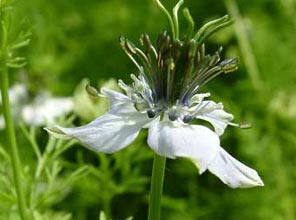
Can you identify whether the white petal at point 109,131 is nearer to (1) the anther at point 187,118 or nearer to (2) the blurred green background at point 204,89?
(1) the anther at point 187,118

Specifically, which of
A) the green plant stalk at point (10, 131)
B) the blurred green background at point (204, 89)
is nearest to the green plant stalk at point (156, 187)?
the green plant stalk at point (10, 131)

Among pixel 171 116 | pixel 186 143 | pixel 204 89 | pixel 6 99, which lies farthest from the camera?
pixel 204 89

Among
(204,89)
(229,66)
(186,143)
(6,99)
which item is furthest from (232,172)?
(204,89)

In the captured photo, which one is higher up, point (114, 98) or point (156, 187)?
point (114, 98)

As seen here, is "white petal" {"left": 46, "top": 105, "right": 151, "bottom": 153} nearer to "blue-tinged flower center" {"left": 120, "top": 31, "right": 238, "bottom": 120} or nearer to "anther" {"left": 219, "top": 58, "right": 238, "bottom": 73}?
"blue-tinged flower center" {"left": 120, "top": 31, "right": 238, "bottom": 120}

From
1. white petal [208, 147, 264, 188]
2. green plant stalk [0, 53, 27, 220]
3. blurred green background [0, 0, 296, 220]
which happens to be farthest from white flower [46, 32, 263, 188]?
blurred green background [0, 0, 296, 220]

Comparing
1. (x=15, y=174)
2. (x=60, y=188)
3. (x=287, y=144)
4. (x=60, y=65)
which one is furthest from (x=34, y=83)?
(x=15, y=174)

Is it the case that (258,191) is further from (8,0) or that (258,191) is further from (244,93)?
(8,0)

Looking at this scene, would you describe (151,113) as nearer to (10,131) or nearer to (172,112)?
(172,112)
